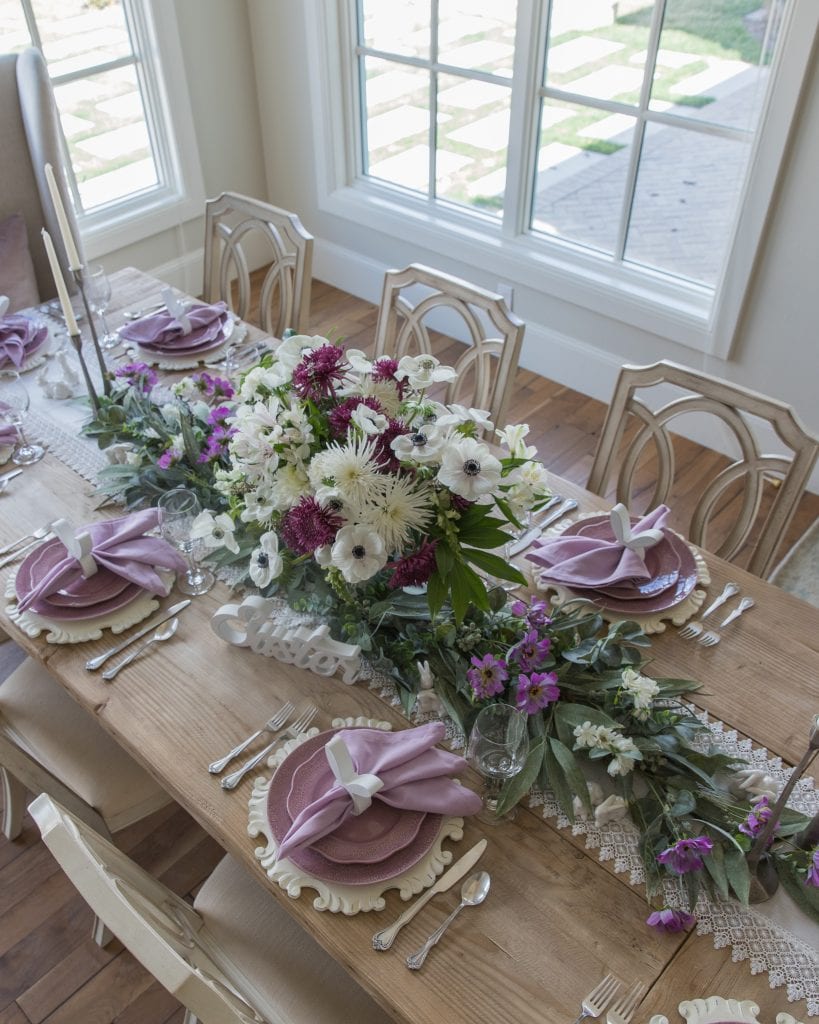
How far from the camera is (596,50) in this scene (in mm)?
2623

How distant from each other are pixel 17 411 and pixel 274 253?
79 centimetres

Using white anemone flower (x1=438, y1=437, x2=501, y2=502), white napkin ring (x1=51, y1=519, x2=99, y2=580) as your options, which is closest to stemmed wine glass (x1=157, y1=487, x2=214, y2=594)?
white napkin ring (x1=51, y1=519, x2=99, y2=580)

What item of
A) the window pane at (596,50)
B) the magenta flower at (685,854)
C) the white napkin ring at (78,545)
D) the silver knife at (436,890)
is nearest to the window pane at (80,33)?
the window pane at (596,50)

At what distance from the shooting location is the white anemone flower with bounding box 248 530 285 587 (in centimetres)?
132

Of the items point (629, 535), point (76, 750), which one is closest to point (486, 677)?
point (629, 535)

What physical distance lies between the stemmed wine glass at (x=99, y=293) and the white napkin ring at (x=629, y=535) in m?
1.27

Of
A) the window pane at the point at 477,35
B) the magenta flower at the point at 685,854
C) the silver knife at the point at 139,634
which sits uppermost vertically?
Result: the window pane at the point at 477,35

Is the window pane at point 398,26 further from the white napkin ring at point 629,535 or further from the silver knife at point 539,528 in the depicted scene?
the white napkin ring at point 629,535

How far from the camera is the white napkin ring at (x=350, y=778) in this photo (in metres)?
1.18

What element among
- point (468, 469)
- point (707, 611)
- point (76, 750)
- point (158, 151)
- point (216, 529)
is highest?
point (468, 469)

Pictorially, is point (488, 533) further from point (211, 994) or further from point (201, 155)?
point (201, 155)

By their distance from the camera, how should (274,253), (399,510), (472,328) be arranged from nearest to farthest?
1. (399,510)
2. (472,328)
3. (274,253)

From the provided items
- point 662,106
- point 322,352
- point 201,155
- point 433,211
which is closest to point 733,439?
point 662,106

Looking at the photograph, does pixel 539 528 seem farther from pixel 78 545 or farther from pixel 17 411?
pixel 17 411
